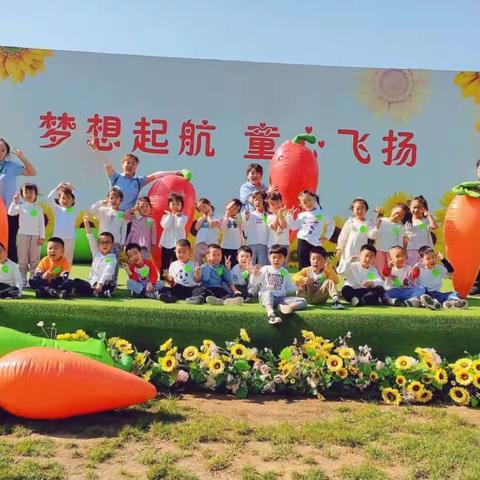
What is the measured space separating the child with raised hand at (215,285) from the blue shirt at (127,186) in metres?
1.43

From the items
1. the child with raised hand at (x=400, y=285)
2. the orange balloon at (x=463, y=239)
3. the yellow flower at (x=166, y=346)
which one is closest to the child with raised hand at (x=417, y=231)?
the orange balloon at (x=463, y=239)

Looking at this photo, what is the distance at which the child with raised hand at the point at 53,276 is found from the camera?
13.8 feet

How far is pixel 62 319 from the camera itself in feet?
12.9

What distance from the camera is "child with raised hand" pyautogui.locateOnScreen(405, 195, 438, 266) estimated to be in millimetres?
5160

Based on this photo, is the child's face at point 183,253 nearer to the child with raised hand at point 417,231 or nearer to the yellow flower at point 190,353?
the yellow flower at point 190,353

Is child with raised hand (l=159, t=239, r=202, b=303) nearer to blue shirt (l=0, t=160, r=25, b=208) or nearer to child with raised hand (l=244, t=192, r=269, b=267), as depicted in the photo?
child with raised hand (l=244, t=192, r=269, b=267)

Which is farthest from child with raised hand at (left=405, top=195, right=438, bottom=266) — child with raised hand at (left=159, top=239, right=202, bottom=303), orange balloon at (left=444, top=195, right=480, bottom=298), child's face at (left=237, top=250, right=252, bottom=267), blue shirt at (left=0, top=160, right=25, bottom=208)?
blue shirt at (left=0, top=160, right=25, bottom=208)

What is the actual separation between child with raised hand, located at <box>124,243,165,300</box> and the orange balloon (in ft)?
→ 7.99

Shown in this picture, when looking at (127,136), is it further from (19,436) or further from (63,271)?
(19,436)

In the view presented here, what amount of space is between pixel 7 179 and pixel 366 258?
3387 millimetres

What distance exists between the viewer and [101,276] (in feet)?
14.7

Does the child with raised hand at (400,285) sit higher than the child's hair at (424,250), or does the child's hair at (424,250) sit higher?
the child's hair at (424,250)

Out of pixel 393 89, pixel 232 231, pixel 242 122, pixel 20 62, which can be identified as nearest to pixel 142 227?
pixel 232 231

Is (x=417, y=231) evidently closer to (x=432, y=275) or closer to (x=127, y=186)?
(x=432, y=275)
